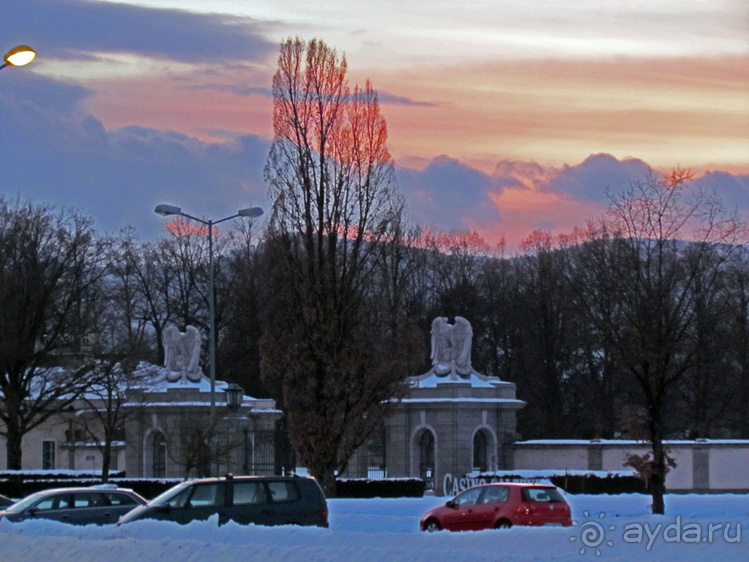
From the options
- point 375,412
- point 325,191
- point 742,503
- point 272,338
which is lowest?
point 742,503

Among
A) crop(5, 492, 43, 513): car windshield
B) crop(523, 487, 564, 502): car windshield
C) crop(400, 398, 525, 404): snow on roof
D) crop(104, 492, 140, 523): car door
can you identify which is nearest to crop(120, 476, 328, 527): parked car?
crop(104, 492, 140, 523): car door

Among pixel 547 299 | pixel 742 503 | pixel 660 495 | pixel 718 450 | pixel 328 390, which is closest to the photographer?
pixel 660 495

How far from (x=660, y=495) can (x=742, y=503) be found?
448 cm

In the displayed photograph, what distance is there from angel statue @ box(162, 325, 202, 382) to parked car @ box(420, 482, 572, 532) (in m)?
24.5

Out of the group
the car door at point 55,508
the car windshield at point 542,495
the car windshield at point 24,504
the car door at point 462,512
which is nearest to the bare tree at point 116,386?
the car windshield at point 24,504

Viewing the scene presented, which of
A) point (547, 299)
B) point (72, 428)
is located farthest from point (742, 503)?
point (547, 299)

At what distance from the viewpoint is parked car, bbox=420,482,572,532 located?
78.2ft

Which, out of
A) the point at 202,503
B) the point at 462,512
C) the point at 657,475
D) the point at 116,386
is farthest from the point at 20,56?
the point at 116,386

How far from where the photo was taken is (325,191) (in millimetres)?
37094

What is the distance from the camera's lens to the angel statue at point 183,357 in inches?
1879

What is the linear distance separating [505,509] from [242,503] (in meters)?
5.83

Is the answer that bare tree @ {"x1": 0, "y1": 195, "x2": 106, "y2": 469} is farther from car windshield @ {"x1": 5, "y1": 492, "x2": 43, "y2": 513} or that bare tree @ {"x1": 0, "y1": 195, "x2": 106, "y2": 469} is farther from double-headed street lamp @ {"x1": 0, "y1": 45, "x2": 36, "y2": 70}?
double-headed street lamp @ {"x1": 0, "y1": 45, "x2": 36, "y2": 70}

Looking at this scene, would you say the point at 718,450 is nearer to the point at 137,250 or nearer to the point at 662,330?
the point at 662,330

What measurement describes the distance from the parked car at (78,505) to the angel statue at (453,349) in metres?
22.2
